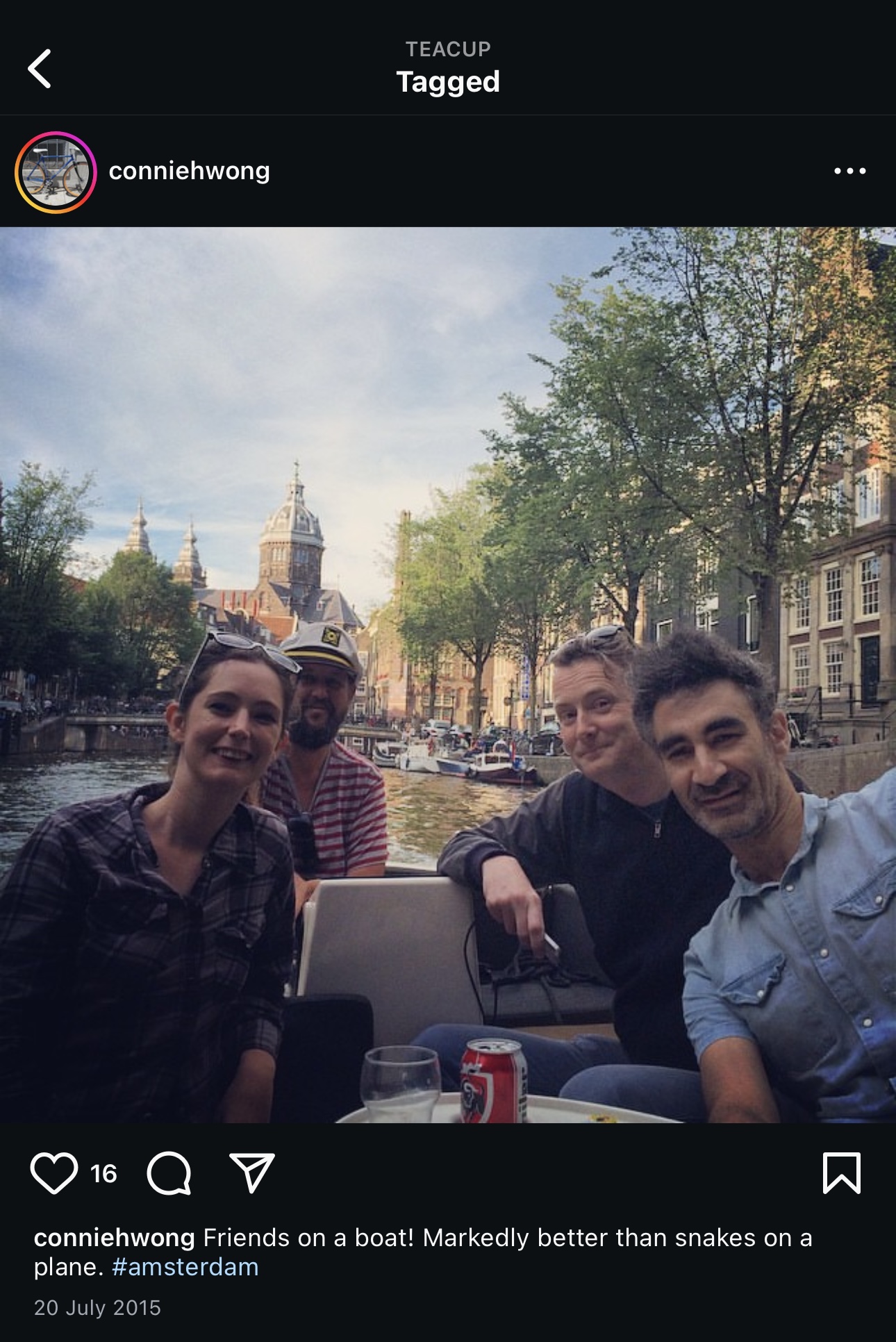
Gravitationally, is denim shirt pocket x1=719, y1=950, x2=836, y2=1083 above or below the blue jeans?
above

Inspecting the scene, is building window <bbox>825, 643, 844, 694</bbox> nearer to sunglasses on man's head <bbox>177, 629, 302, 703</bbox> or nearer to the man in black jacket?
the man in black jacket

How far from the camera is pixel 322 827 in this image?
2129mm

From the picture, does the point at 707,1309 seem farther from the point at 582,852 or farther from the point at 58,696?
the point at 58,696

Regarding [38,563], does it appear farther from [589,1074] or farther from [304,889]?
[589,1074]

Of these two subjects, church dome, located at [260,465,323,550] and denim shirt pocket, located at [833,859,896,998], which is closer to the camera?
denim shirt pocket, located at [833,859,896,998]

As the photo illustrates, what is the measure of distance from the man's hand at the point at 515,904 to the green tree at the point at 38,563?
92 centimetres

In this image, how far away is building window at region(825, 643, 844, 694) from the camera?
2105 millimetres

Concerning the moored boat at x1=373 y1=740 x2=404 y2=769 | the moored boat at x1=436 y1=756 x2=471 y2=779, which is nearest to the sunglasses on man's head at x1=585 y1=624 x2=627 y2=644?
the moored boat at x1=373 y1=740 x2=404 y2=769

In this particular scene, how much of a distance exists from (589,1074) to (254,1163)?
582mm

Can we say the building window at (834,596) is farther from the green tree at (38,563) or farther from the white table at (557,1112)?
the green tree at (38,563)

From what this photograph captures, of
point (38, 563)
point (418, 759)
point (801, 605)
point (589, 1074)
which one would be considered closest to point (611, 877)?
point (589, 1074)

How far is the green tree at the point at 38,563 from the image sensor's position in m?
1.18
